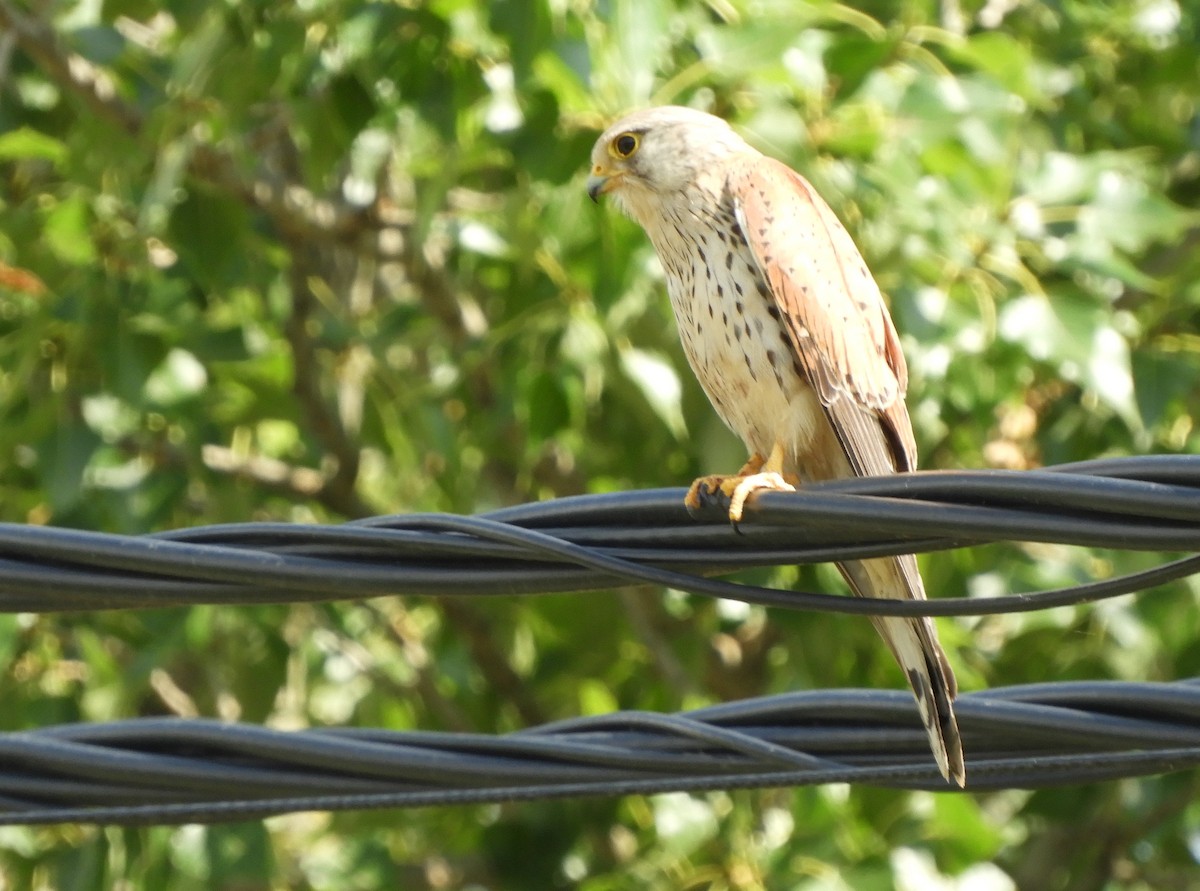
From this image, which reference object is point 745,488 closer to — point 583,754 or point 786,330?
point 583,754

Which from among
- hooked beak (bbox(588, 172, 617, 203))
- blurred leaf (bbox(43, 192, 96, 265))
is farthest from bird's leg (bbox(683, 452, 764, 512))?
blurred leaf (bbox(43, 192, 96, 265))

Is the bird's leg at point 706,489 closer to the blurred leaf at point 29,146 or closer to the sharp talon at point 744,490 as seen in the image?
the sharp talon at point 744,490

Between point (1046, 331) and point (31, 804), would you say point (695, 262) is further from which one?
point (31, 804)

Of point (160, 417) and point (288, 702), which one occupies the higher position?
point (160, 417)

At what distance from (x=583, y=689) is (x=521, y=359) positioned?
1.58 meters

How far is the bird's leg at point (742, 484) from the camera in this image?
2.67 m

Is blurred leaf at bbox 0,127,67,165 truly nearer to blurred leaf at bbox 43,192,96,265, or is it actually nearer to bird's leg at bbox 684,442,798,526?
blurred leaf at bbox 43,192,96,265

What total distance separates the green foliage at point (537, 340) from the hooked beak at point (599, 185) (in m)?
0.19

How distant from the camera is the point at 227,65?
16.5 ft

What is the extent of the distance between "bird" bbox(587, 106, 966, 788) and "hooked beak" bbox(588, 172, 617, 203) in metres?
0.27

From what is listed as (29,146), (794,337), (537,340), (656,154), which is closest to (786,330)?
(794,337)

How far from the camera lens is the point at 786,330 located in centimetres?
392

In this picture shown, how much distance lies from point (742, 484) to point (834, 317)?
1044mm

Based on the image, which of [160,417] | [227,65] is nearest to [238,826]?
[160,417]
